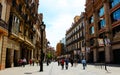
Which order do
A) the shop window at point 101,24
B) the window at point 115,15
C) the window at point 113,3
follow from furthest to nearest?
the shop window at point 101,24, the window at point 113,3, the window at point 115,15

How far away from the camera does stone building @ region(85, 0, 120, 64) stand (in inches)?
1328

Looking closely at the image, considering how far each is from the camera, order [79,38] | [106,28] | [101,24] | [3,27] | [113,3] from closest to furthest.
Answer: [3,27]
[113,3]
[106,28]
[101,24]
[79,38]

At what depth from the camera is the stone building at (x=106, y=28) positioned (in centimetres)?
3372

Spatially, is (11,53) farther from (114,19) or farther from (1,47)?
(114,19)

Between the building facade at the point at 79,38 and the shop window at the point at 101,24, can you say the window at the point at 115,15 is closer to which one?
the shop window at the point at 101,24

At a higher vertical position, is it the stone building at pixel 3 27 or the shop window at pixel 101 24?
the shop window at pixel 101 24

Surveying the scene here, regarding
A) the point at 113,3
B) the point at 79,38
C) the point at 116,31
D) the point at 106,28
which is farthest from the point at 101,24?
the point at 79,38

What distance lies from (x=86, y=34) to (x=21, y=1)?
2866 cm

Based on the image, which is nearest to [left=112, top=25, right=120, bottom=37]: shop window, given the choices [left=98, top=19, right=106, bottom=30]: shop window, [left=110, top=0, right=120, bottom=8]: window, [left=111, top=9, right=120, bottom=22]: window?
[left=111, top=9, right=120, bottom=22]: window

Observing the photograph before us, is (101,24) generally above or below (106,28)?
above

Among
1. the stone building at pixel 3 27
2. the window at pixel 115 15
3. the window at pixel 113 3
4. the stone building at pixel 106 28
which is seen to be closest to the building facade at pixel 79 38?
the stone building at pixel 106 28

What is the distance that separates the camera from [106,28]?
37.0 m

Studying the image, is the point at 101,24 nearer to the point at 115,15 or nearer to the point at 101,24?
the point at 101,24

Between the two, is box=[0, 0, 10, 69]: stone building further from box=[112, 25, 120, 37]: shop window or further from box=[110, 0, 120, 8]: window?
box=[110, 0, 120, 8]: window
